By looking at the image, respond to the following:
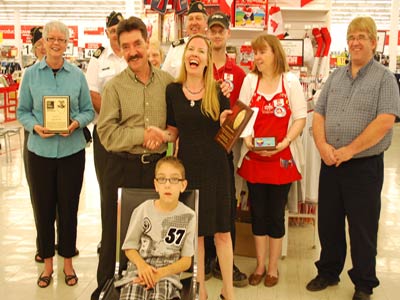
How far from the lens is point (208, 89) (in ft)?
8.87

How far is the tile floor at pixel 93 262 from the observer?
344 cm

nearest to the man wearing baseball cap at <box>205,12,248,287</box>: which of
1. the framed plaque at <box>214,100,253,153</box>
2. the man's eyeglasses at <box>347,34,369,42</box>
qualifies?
the framed plaque at <box>214,100,253,153</box>

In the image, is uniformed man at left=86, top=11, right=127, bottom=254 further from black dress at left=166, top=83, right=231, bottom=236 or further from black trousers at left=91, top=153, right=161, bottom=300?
black dress at left=166, top=83, right=231, bottom=236

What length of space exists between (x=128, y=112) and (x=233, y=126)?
1.90 feet

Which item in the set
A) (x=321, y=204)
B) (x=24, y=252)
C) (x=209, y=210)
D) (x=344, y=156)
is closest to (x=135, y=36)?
(x=209, y=210)

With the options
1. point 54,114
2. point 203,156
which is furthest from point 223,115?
point 54,114

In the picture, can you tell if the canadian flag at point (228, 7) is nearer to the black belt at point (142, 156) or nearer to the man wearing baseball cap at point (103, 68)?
the man wearing baseball cap at point (103, 68)

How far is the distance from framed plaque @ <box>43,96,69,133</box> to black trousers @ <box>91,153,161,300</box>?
0.58m

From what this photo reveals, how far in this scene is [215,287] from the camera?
3518 millimetres

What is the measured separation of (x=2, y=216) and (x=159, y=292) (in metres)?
3.53

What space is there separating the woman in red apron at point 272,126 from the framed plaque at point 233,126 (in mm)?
678

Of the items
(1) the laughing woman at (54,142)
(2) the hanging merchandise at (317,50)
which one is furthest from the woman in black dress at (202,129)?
(2) the hanging merchandise at (317,50)

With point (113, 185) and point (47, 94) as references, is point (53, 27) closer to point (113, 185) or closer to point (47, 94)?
point (47, 94)

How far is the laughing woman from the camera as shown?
326 centimetres
